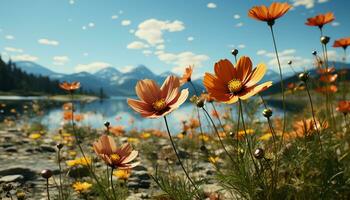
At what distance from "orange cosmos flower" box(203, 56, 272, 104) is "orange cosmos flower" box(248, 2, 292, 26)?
348 mm

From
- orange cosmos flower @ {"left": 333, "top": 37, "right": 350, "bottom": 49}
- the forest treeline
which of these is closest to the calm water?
orange cosmos flower @ {"left": 333, "top": 37, "right": 350, "bottom": 49}

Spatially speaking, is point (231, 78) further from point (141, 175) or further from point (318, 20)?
point (141, 175)

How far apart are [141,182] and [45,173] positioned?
1881 millimetres

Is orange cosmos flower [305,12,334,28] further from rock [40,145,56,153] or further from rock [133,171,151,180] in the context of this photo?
rock [40,145,56,153]

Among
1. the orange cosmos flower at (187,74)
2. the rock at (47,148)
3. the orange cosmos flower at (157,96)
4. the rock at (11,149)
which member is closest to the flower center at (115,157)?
the orange cosmos flower at (157,96)

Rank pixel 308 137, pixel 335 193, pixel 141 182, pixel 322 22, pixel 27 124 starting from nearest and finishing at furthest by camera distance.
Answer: pixel 335 193 < pixel 308 137 < pixel 322 22 < pixel 141 182 < pixel 27 124

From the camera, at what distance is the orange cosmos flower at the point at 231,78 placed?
1631mm

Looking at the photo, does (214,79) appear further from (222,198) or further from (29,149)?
(29,149)

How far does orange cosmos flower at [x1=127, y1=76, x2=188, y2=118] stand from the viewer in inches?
67.9

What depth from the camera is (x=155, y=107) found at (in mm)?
1783

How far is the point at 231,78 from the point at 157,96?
1.33 ft

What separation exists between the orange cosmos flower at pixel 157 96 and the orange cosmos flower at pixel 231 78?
0.53 ft

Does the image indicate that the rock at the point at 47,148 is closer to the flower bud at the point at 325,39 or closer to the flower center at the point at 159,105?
the flower center at the point at 159,105

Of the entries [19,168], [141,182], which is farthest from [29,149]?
[141,182]
